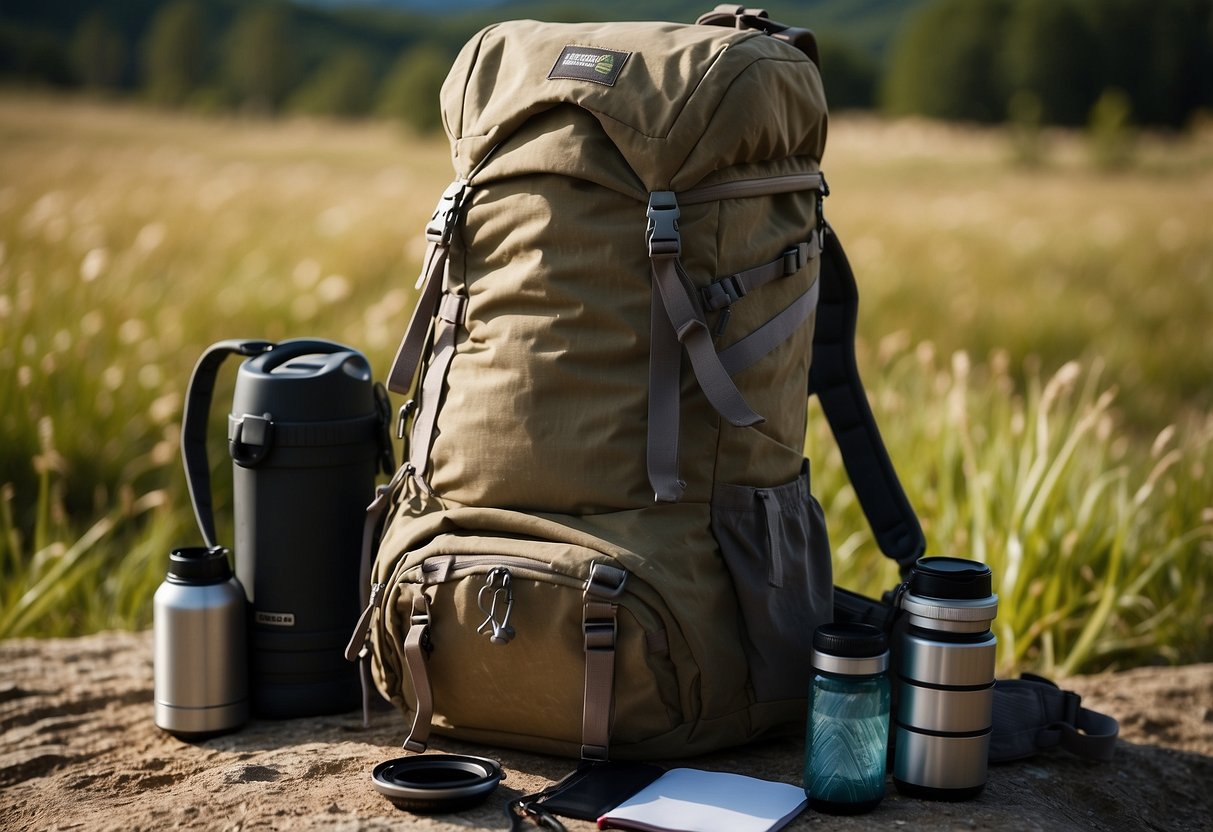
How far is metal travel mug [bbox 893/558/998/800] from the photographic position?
2.47 metres

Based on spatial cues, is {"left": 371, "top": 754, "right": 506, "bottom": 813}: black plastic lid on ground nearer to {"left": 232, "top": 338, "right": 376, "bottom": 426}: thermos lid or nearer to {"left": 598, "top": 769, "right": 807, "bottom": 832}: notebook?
{"left": 598, "top": 769, "right": 807, "bottom": 832}: notebook

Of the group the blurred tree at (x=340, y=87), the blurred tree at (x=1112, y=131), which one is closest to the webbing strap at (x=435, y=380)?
the blurred tree at (x=1112, y=131)

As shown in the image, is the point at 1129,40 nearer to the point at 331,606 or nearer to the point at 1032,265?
the point at 1032,265

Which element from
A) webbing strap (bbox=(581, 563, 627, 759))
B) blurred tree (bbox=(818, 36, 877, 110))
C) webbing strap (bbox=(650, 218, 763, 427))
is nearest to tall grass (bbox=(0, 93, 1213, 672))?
webbing strap (bbox=(650, 218, 763, 427))

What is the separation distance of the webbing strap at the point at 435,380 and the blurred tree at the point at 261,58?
50183 mm

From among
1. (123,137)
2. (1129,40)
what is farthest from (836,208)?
(123,137)

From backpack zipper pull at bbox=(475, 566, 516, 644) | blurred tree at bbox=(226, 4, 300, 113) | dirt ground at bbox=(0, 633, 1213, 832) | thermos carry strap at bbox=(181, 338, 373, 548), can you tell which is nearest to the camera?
dirt ground at bbox=(0, 633, 1213, 832)

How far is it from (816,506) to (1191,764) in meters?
1.28

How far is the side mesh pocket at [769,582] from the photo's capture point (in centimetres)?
267

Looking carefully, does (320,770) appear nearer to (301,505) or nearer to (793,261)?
(301,505)

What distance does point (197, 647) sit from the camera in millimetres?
2947

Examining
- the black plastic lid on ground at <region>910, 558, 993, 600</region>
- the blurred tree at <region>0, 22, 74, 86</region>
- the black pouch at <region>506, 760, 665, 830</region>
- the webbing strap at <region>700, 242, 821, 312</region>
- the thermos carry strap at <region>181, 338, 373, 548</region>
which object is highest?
the blurred tree at <region>0, 22, 74, 86</region>

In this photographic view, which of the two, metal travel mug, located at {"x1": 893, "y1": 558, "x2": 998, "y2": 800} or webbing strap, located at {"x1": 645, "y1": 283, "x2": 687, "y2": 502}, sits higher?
webbing strap, located at {"x1": 645, "y1": 283, "x2": 687, "y2": 502}

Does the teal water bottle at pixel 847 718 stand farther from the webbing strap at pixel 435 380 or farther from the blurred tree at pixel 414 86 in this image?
the blurred tree at pixel 414 86
